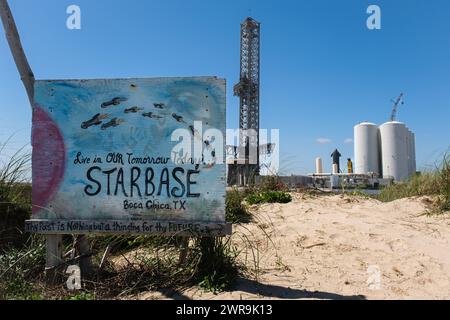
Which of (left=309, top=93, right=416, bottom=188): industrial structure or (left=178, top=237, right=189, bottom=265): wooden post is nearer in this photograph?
(left=178, top=237, right=189, bottom=265): wooden post

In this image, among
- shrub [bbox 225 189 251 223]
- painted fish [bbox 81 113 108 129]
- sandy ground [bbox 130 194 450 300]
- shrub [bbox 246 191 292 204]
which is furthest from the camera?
shrub [bbox 246 191 292 204]

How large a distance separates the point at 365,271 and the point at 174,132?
8.64 ft

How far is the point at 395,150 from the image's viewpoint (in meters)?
42.0

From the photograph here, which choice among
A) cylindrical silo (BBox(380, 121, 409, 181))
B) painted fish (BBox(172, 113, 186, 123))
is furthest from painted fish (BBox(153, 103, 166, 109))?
cylindrical silo (BBox(380, 121, 409, 181))

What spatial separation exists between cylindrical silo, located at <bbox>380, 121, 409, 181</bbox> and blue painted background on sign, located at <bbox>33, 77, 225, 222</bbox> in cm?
4166

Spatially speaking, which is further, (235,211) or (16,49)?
(235,211)

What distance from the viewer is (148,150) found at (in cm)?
400

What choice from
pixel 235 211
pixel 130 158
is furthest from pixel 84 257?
pixel 235 211

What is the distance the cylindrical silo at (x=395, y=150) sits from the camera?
41562 mm

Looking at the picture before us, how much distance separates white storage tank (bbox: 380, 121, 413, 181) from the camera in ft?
136

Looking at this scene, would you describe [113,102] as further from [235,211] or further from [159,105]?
[235,211]

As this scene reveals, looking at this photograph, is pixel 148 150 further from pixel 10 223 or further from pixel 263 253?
pixel 10 223

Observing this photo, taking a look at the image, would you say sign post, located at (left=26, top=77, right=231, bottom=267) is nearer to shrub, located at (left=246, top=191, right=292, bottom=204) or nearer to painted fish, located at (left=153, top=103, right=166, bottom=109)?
painted fish, located at (left=153, top=103, right=166, bottom=109)

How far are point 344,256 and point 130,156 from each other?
2.94 metres
